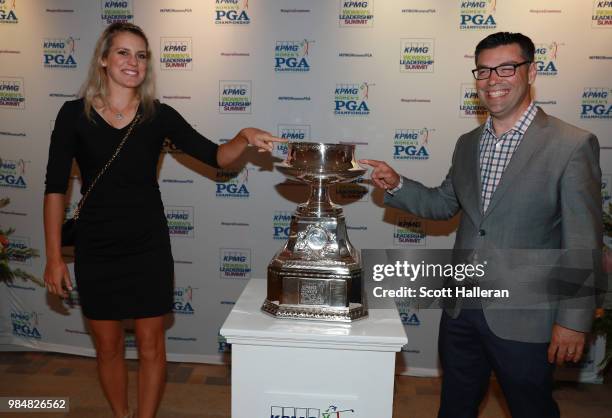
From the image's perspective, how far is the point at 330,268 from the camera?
1.65 meters

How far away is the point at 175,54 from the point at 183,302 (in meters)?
1.50

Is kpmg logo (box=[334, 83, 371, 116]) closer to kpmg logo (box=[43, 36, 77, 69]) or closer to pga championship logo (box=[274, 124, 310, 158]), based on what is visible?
pga championship logo (box=[274, 124, 310, 158])

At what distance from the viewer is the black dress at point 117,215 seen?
2010 millimetres

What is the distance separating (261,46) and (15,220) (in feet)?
6.19

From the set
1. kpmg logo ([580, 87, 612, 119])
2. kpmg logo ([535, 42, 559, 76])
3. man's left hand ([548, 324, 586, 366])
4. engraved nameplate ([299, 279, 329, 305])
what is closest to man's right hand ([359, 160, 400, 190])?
engraved nameplate ([299, 279, 329, 305])

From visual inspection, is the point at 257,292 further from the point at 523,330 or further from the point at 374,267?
the point at 523,330

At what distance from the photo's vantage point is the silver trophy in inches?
65.4

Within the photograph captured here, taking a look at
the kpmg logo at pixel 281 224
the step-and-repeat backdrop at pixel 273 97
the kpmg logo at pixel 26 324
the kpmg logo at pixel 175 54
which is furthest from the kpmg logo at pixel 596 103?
the kpmg logo at pixel 26 324

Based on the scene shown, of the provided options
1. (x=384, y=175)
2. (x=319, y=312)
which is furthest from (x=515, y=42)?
(x=319, y=312)

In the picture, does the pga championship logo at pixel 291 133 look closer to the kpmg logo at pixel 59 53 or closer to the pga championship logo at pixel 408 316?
the pga championship logo at pixel 408 316

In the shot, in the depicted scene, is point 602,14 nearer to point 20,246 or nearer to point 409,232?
point 409,232

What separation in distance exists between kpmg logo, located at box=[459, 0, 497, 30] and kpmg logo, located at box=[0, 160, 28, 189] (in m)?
2.75

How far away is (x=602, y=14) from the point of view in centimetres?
291

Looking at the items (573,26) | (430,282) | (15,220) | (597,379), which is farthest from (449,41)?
(15,220)
